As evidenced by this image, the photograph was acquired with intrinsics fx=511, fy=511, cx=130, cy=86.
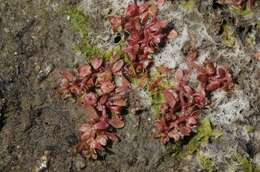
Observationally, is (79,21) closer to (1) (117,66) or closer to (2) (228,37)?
(1) (117,66)

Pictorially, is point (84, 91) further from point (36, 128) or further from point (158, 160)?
point (158, 160)

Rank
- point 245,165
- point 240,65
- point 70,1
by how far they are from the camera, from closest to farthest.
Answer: point 245,165
point 240,65
point 70,1

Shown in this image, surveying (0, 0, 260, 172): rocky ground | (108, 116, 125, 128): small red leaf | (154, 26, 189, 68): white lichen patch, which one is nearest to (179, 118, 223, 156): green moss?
(0, 0, 260, 172): rocky ground

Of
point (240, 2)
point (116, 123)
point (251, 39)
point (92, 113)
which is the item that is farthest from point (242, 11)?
point (92, 113)

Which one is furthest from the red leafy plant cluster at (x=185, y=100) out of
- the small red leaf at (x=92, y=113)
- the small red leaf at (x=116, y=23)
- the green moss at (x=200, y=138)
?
the small red leaf at (x=116, y=23)

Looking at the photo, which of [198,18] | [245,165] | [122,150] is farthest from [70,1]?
[245,165]

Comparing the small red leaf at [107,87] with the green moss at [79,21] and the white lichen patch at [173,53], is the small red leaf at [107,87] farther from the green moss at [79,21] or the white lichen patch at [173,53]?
the green moss at [79,21]

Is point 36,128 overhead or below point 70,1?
below

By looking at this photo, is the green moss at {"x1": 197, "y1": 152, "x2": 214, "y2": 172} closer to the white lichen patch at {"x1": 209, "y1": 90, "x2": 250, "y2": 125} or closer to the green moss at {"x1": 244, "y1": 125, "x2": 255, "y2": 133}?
the white lichen patch at {"x1": 209, "y1": 90, "x2": 250, "y2": 125}
